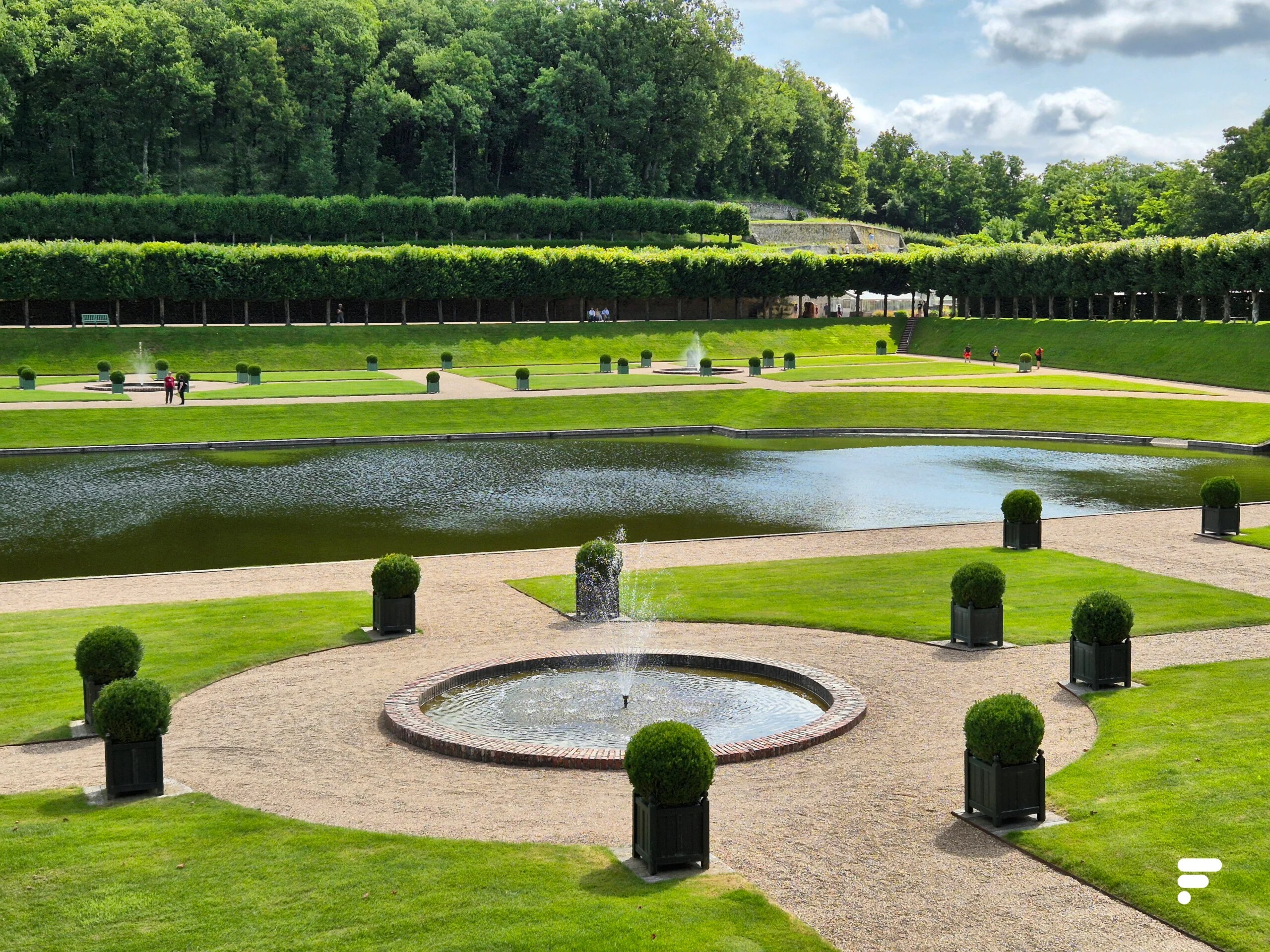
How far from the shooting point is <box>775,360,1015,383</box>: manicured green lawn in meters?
67.1

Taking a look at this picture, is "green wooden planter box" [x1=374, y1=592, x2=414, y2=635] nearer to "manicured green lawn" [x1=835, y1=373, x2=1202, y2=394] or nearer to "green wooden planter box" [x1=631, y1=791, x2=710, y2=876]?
"green wooden planter box" [x1=631, y1=791, x2=710, y2=876]

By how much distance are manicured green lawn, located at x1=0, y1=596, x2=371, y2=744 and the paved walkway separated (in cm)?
3167

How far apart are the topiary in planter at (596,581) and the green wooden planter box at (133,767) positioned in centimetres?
926

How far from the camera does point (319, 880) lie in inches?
423

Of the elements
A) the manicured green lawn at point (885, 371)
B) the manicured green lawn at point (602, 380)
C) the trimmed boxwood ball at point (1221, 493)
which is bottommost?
the trimmed boxwood ball at point (1221, 493)

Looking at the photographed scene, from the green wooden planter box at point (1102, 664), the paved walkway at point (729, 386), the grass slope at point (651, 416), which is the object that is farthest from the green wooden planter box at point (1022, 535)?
the paved walkway at point (729, 386)

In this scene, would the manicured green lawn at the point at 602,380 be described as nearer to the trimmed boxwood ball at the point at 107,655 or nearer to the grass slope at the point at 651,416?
the grass slope at the point at 651,416

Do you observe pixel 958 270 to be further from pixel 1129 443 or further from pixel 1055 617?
pixel 1055 617

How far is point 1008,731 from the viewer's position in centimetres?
1198

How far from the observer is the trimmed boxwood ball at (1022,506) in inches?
1043

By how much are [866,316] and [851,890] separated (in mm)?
88652

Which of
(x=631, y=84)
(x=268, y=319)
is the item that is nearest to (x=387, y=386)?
(x=268, y=319)

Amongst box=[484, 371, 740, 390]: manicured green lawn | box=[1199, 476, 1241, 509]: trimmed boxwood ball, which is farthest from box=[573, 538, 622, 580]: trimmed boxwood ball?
box=[484, 371, 740, 390]: manicured green lawn

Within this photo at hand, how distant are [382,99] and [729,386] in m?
76.9
